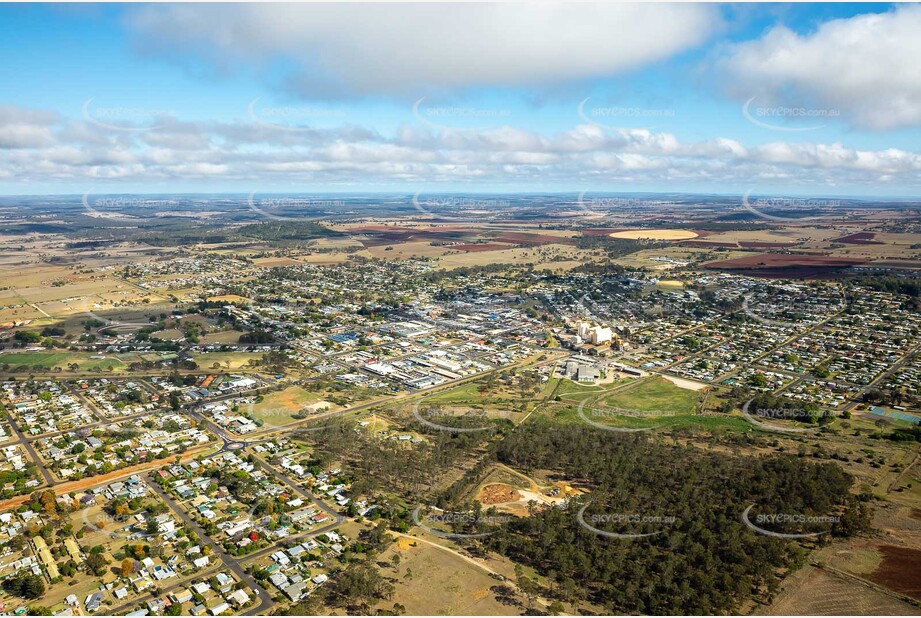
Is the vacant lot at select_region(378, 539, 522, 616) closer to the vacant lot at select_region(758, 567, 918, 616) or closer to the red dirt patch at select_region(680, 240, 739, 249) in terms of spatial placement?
the vacant lot at select_region(758, 567, 918, 616)

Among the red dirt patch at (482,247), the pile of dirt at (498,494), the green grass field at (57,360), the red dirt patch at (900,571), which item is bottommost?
the red dirt patch at (900,571)

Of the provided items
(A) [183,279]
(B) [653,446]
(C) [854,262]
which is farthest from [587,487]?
(C) [854,262]

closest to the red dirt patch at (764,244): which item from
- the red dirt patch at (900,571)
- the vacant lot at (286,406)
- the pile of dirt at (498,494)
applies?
the red dirt patch at (900,571)

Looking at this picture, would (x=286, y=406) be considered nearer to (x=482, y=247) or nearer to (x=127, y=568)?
(x=127, y=568)

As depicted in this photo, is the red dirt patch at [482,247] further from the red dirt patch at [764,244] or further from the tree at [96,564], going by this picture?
the tree at [96,564]

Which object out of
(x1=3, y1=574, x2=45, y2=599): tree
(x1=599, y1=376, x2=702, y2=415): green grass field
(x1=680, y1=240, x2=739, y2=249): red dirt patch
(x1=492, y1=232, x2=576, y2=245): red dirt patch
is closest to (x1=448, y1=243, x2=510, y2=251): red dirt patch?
(x1=492, y1=232, x2=576, y2=245): red dirt patch

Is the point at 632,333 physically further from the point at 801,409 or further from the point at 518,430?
the point at 518,430

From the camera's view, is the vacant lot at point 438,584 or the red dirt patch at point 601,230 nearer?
the vacant lot at point 438,584

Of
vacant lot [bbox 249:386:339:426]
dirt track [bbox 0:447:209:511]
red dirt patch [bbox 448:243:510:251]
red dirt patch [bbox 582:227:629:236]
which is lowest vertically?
dirt track [bbox 0:447:209:511]

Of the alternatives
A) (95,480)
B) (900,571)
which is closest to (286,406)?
(95,480)
